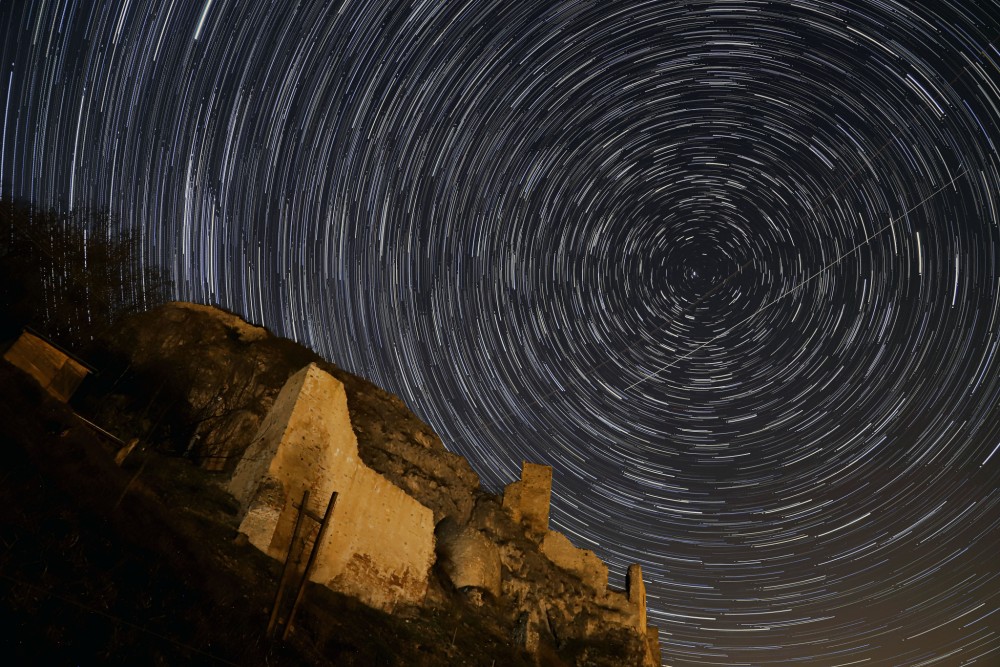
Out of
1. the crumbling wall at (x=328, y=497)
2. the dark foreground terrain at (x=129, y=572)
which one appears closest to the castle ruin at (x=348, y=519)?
the crumbling wall at (x=328, y=497)

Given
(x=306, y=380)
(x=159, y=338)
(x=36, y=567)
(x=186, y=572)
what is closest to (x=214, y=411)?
(x=159, y=338)

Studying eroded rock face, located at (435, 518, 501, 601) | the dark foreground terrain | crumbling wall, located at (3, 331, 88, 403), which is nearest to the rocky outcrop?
eroded rock face, located at (435, 518, 501, 601)

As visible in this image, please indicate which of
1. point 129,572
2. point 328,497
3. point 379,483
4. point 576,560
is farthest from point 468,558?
point 129,572

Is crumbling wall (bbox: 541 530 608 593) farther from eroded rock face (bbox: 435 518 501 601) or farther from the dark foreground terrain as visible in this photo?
the dark foreground terrain

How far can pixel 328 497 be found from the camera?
2103 cm

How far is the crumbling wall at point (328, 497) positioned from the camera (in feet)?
62.3

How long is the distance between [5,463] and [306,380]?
952 cm

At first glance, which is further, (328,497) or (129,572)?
(328,497)

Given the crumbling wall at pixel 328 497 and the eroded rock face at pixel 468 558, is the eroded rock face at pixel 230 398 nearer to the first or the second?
the eroded rock face at pixel 468 558

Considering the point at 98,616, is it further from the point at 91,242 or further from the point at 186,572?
the point at 91,242

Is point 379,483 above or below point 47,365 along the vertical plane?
below

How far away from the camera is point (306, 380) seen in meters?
21.6

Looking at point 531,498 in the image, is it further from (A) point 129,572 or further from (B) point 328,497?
(A) point 129,572

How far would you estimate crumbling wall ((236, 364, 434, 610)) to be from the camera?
19.0 m
